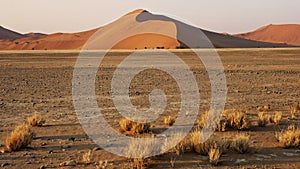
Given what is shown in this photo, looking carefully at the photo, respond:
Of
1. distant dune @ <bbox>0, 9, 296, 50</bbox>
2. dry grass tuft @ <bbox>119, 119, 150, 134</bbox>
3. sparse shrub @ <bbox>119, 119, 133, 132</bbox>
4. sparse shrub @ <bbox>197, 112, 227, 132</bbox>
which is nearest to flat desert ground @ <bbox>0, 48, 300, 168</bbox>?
sparse shrub @ <bbox>197, 112, 227, 132</bbox>

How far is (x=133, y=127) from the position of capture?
943cm

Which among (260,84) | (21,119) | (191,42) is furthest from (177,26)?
(21,119)

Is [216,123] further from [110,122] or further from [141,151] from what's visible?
[141,151]

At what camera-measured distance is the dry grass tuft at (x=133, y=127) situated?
9.44m

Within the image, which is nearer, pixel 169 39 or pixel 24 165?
pixel 24 165

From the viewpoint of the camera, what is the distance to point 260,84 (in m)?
21.1

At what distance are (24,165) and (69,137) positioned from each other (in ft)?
6.74

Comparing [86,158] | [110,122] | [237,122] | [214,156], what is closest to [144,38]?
[110,122]

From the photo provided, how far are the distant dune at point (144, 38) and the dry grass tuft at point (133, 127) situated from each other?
98542mm

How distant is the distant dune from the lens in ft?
400

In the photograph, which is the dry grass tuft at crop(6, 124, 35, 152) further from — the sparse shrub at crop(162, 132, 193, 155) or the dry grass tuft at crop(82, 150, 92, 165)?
the sparse shrub at crop(162, 132, 193, 155)

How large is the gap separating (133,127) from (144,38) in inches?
4828

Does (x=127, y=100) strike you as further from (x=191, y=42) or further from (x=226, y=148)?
(x=191, y=42)

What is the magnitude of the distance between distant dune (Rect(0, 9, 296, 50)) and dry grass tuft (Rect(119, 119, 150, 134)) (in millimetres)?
98542
